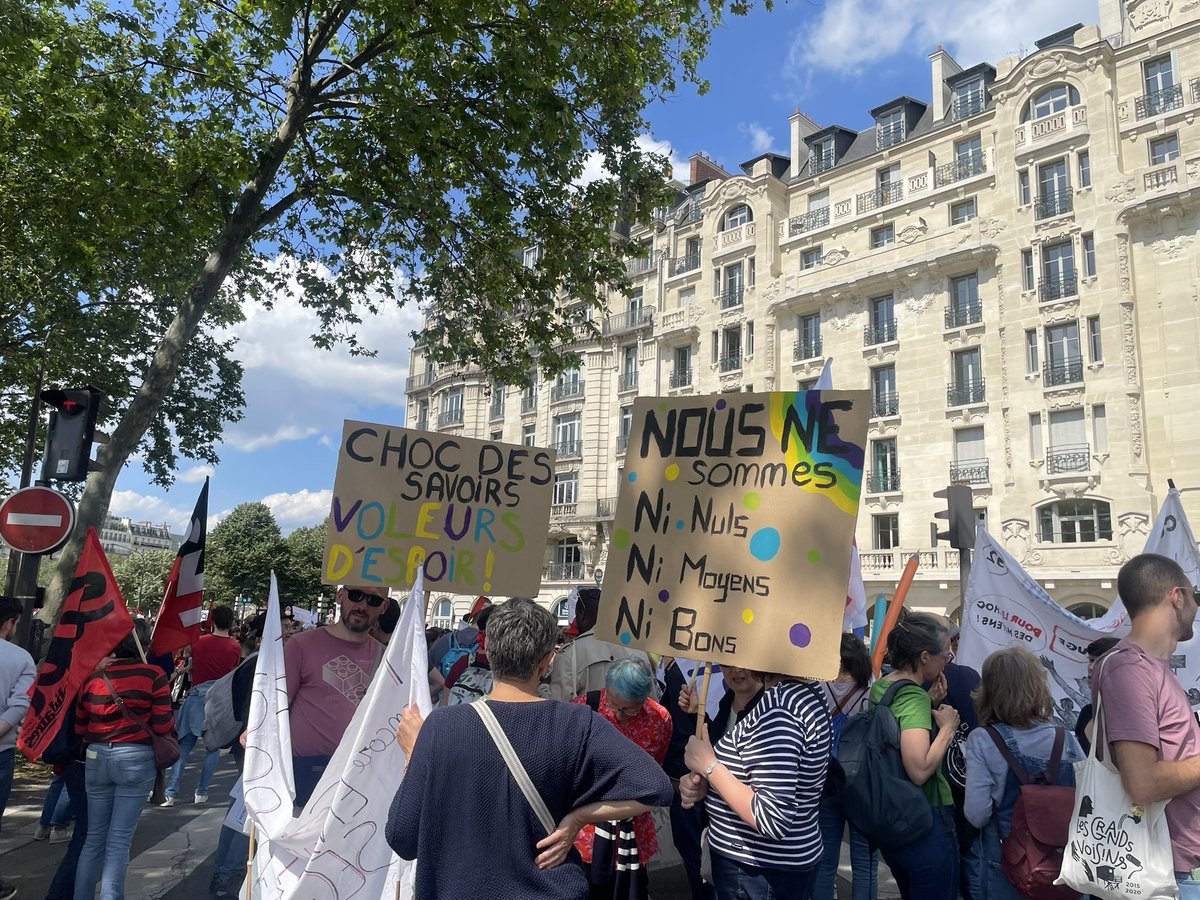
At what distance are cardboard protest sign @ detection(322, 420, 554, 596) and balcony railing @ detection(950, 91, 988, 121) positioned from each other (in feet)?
89.2

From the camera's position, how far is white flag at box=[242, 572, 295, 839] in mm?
3523

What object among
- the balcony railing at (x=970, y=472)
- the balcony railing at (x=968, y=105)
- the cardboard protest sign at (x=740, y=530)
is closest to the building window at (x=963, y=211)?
the balcony railing at (x=968, y=105)

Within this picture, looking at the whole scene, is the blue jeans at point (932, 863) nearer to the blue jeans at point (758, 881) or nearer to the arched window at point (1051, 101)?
the blue jeans at point (758, 881)

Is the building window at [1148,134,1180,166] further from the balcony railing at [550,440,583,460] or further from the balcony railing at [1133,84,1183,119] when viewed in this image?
the balcony railing at [550,440,583,460]

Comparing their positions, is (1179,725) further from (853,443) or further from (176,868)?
(176,868)

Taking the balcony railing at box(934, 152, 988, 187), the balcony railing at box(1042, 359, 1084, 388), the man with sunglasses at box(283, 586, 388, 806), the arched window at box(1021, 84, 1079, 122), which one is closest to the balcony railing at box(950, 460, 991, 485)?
the balcony railing at box(1042, 359, 1084, 388)

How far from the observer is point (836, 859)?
4.64 meters

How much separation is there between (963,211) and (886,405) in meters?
6.46

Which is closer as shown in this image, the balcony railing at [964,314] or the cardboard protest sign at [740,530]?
the cardboard protest sign at [740,530]

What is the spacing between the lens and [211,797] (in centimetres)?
815

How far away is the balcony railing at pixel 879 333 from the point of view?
27656mm

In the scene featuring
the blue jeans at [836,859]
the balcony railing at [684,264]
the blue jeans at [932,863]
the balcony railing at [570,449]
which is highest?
the balcony railing at [684,264]

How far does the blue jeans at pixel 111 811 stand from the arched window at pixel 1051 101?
Answer: 91.4ft

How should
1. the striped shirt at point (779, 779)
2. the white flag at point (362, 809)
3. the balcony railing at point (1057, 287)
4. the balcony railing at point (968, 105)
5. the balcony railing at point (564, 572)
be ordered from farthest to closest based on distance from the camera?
1. the balcony railing at point (564, 572)
2. the balcony railing at point (968, 105)
3. the balcony railing at point (1057, 287)
4. the white flag at point (362, 809)
5. the striped shirt at point (779, 779)
